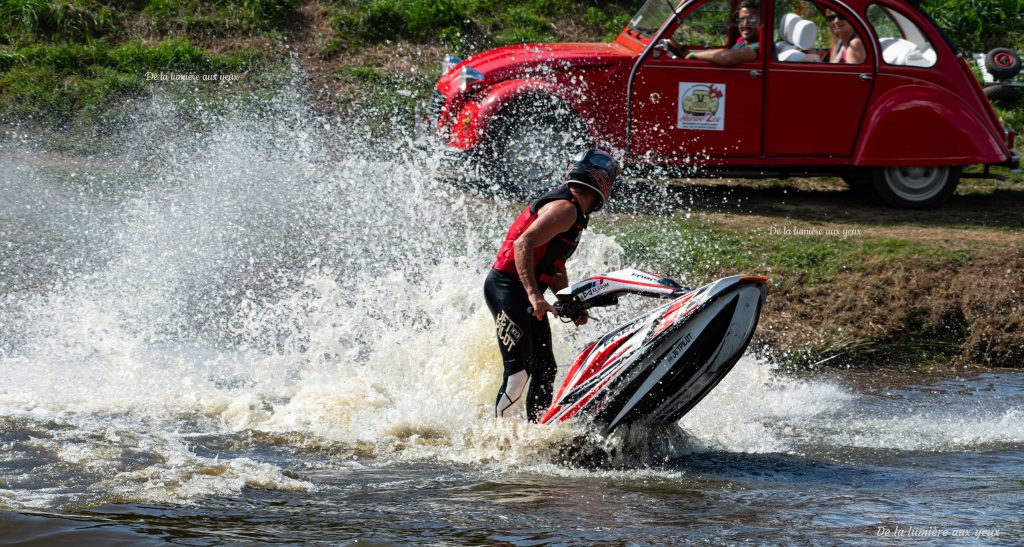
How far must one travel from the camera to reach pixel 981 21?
1596 cm

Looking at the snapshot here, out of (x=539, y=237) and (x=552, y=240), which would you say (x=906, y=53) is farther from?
(x=539, y=237)

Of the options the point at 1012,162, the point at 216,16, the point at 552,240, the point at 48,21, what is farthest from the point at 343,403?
the point at 48,21

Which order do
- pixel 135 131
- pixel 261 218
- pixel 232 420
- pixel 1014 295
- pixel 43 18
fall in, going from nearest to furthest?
pixel 232 420 → pixel 1014 295 → pixel 261 218 → pixel 135 131 → pixel 43 18

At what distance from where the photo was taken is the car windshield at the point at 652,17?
11125 mm

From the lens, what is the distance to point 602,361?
6129 millimetres

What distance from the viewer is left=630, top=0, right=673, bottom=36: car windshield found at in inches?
438

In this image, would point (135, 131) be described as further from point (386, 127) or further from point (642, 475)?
point (642, 475)

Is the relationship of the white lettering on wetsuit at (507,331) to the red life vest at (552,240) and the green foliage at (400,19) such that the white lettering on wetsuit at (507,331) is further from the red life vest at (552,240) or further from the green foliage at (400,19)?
the green foliage at (400,19)

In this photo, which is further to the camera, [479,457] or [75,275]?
[75,275]

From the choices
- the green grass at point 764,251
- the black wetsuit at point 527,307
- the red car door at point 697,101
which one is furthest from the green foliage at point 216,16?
the black wetsuit at point 527,307

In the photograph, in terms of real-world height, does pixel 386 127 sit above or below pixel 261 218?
above

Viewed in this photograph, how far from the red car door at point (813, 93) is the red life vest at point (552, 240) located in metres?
5.39

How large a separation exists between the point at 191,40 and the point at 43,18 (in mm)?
1910

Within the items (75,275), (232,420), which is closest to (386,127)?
(75,275)
